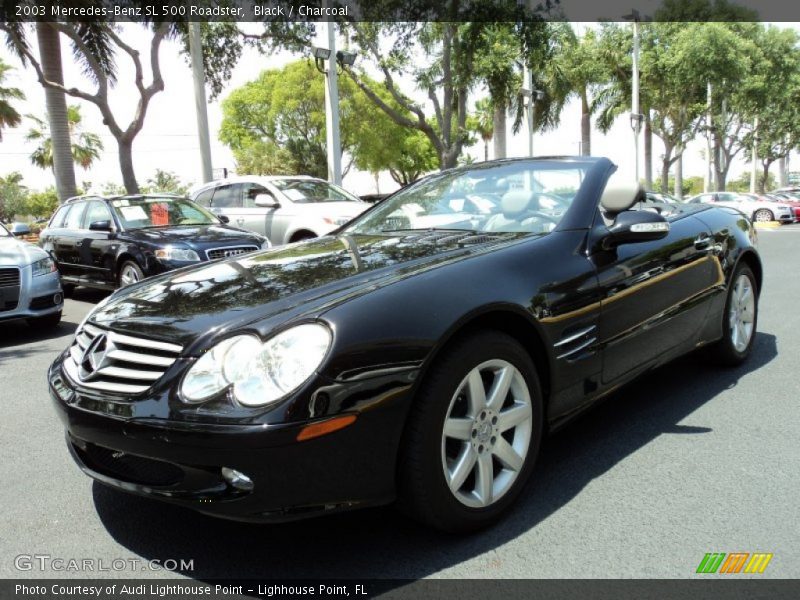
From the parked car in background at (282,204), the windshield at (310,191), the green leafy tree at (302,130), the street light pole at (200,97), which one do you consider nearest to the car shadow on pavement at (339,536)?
the parked car in background at (282,204)

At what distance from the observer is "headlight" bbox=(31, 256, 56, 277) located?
689cm

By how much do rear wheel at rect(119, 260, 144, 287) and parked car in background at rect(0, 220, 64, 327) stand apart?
1255 mm

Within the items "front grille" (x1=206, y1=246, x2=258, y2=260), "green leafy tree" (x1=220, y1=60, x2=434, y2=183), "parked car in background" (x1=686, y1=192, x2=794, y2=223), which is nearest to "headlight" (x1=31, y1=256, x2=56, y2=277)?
"front grille" (x1=206, y1=246, x2=258, y2=260)

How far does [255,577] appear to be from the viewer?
7.93 feet

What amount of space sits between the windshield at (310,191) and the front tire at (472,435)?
850 centimetres

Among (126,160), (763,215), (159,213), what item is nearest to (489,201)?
(159,213)

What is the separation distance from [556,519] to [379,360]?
3.46 feet

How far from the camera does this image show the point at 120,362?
2.52 metres

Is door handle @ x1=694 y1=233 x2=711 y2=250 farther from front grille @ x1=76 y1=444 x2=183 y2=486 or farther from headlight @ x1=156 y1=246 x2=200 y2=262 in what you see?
headlight @ x1=156 y1=246 x2=200 y2=262

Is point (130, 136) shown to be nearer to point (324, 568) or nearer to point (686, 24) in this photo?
point (324, 568)

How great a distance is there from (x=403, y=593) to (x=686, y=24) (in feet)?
95.3

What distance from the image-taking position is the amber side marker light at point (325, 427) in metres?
2.16

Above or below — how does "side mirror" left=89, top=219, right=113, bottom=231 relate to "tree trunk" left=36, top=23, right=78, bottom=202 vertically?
below

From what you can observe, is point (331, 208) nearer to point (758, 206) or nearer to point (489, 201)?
point (489, 201)
